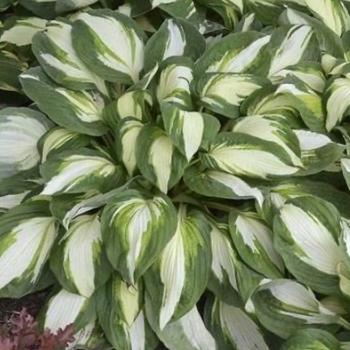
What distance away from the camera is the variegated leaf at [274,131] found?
169 cm

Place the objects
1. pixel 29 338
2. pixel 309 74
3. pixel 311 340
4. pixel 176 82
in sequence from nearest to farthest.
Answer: pixel 29 338, pixel 311 340, pixel 176 82, pixel 309 74

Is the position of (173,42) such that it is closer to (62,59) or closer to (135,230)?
(62,59)

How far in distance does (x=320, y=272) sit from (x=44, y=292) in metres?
0.64

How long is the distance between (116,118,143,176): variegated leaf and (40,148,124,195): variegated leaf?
35mm

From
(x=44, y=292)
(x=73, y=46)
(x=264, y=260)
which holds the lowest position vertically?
(x=44, y=292)

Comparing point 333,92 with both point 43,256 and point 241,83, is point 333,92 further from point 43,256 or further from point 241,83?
point 43,256

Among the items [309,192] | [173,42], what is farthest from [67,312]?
[173,42]

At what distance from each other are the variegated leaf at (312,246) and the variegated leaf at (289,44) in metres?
0.44

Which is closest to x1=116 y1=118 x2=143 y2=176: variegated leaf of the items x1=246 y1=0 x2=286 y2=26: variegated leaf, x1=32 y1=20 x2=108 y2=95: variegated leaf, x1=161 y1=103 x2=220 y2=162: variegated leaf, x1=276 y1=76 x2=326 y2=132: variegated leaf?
x1=161 y1=103 x2=220 y2=162: variegated leaf

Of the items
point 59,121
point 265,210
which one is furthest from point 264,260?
point 59,121

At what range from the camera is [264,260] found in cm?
164

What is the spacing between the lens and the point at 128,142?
5.63 feet

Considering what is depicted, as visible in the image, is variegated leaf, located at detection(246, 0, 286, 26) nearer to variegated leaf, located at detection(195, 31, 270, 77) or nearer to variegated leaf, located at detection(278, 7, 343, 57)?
variegated leaf, located at detection(278, 7, 343, 57)

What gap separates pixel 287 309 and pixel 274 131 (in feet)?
1.26
